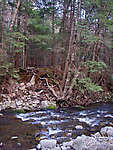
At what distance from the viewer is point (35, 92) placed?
1004cm

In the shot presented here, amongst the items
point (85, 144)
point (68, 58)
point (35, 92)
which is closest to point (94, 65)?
point (68, 58)

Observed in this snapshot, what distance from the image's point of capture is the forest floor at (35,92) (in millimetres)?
8511

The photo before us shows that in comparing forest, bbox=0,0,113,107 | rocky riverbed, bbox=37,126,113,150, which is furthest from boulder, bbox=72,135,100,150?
forest, bbox=0,0,113,107

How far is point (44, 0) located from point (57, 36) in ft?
16.7

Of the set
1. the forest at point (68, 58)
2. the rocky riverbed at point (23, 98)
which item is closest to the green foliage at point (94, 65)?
the forest at point (68, 58)

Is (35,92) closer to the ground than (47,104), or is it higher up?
higher up

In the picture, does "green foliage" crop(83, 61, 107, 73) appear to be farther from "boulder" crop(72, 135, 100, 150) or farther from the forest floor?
"boulder" crop(72, 135, 100, 150)

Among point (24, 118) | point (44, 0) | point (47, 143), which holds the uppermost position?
point (44, 0)

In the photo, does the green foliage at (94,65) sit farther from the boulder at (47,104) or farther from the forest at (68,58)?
the boulder at (47,104)

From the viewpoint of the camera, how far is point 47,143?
3.92m

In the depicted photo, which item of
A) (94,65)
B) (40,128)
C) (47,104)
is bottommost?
(47,104)

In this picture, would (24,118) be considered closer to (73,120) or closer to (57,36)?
(73,120)

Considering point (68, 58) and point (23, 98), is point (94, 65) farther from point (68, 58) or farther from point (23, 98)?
point (23, 98)

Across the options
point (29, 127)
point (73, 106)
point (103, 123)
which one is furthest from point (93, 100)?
point (29, 127)
